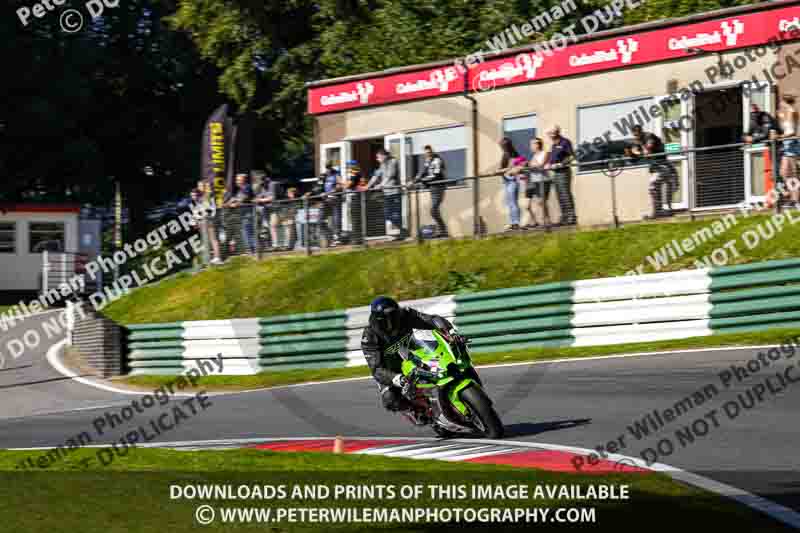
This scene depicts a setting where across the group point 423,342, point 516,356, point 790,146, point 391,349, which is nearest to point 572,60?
point 790,146

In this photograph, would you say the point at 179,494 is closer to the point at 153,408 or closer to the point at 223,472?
the point at 223,472

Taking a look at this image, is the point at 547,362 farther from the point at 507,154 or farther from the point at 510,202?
the point at 507,154

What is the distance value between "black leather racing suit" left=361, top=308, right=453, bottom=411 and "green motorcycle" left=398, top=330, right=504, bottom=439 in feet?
0.34

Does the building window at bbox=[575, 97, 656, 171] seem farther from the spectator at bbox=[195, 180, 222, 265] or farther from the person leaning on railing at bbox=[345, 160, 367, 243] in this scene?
the spectator at bbox=[195, 180, 222, 265]

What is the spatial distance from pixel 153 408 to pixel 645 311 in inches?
272

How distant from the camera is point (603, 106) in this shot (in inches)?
858

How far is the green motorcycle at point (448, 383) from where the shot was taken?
37.0ft

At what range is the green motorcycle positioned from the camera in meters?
11.3

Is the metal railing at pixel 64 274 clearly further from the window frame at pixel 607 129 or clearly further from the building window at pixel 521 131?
the window frame at pixel 607 129

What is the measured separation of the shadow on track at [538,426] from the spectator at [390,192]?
10172 mm

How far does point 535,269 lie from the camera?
20.7 m

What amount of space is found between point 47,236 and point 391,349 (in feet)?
94.5

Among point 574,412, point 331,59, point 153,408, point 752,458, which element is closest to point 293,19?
point 331,59

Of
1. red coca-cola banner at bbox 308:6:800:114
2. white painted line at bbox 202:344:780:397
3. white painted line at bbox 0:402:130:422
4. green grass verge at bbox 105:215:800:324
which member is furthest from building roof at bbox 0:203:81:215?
white painted line at bbox 202:344:780:397
